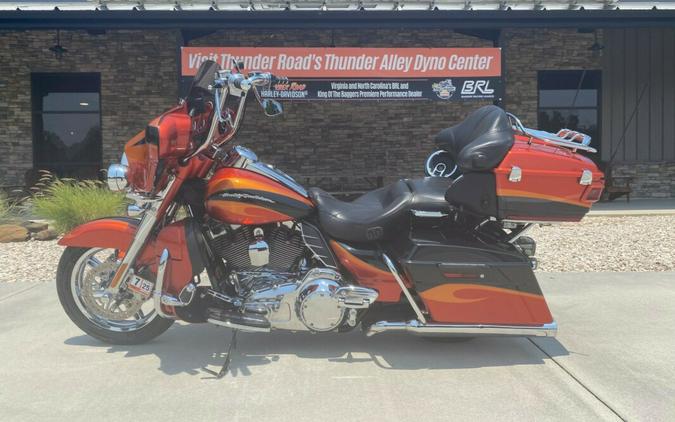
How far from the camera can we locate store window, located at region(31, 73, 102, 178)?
14250 mm

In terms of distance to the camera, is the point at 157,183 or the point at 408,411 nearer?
the point at 408,411

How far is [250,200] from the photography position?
3.30m

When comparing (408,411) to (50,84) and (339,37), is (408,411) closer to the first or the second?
(339,37)

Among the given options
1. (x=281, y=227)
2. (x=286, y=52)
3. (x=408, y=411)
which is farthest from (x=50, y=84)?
(x=408, y=411)

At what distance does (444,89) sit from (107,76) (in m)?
8.55

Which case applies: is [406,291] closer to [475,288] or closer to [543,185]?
[475,288]

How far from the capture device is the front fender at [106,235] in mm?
3625

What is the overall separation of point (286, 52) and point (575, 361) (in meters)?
9.25

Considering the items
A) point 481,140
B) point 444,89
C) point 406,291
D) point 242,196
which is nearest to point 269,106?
point 242,196

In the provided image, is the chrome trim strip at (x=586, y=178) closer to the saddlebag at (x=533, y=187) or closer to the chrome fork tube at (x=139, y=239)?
the saddlebag at (x=533, y=187)

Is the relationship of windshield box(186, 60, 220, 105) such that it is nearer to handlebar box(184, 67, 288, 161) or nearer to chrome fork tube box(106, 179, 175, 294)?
handlebar box(184, 67, 288, 161)

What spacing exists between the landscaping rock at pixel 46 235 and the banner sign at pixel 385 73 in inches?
186

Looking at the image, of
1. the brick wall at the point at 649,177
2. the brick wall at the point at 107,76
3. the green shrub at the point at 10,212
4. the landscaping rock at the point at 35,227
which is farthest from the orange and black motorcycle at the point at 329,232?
the brick wall at the point at 649,177

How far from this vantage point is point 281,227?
11.4 ft
